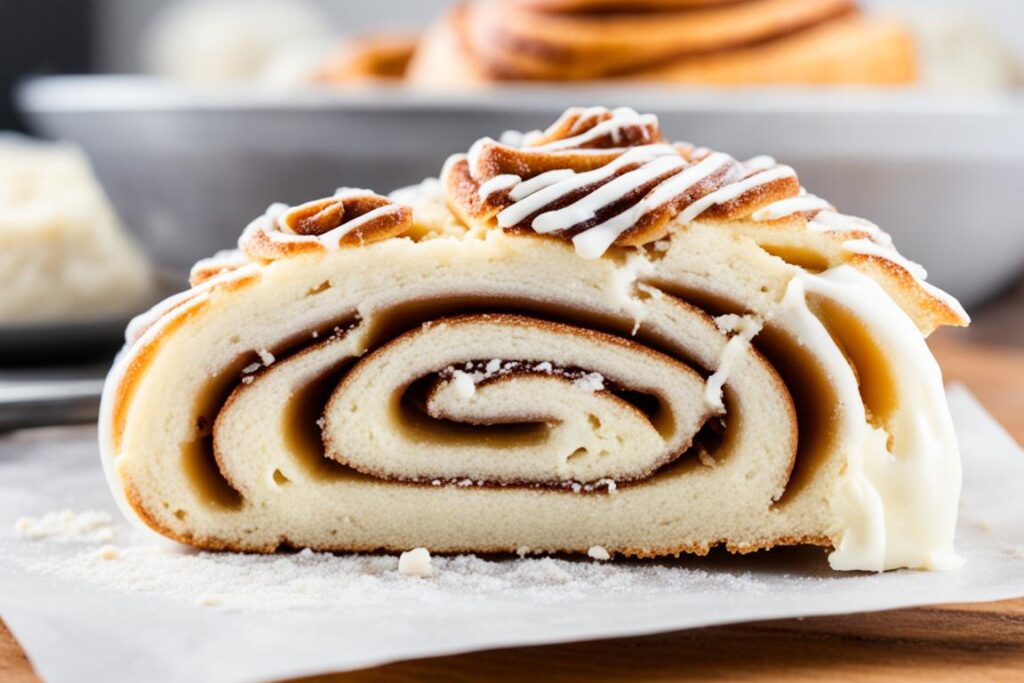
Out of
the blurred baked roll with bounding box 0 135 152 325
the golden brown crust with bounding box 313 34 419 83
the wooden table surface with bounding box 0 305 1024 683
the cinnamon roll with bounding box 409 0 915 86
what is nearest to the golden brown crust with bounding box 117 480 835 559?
the wooden table surface with bounding box 0 305 1024 683

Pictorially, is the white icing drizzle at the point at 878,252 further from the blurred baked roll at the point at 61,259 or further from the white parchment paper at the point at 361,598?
the blurred baked roll at the point at 61,259

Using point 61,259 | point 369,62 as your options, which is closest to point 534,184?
point 61,259

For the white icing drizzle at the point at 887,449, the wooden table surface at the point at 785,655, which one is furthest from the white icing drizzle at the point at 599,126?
the wooden table surface at the point at 785,655

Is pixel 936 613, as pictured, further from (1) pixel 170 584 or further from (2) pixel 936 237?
(2) pixel 936 237

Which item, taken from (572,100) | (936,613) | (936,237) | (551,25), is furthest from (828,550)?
(551,25)

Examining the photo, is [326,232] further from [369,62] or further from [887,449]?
[369,62]

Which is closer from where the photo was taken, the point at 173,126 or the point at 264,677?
the point at 264,677
